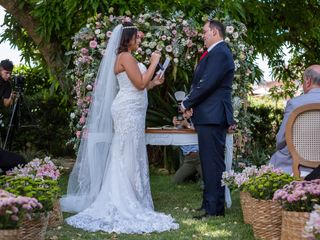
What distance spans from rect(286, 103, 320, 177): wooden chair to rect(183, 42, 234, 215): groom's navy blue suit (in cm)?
94

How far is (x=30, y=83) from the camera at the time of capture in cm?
1270

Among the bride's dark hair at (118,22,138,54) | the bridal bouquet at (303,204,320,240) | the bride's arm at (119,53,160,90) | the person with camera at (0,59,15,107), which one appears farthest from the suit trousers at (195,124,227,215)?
the person with camera at (0,59,15,107)

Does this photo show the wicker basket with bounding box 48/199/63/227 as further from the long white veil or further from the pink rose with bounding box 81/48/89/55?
the pink rose with bounding box 81/48/89/55

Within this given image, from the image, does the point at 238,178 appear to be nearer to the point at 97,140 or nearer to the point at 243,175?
the point at 243,175

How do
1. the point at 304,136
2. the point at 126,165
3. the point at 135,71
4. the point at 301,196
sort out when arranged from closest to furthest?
1. the point at 301,196
2. the point at 304,136
3. the point at 135,71
4. the point at 126,165

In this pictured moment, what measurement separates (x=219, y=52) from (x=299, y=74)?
25.5ft

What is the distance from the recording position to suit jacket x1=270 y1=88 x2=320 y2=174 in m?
5.20

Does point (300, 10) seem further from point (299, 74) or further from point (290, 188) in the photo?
point (290, 188)

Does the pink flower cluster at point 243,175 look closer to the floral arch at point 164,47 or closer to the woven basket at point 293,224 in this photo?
the woven basket at point 293,224

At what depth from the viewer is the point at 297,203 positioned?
4.27m

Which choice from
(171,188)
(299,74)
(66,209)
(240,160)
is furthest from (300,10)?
(66,209)

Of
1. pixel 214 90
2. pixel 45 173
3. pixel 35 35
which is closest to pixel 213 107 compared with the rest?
pixel 214 90

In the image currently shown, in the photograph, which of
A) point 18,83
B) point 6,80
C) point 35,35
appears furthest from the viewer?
point 35,35

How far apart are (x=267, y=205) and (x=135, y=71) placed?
1.90 meters
